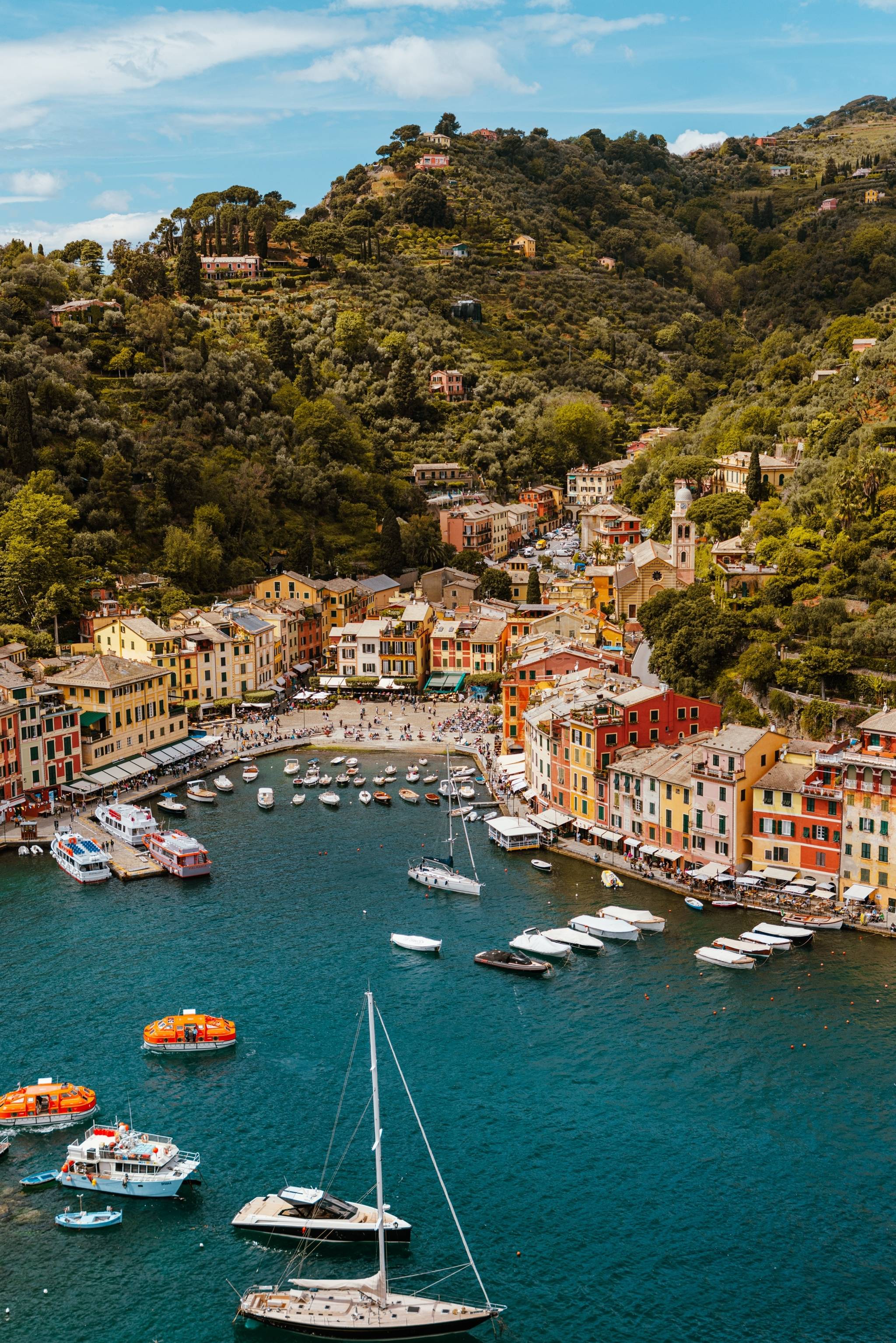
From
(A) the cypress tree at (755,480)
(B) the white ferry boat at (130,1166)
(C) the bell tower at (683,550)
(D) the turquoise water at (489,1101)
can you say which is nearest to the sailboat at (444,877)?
(D) the turquoise water at (489,1101)

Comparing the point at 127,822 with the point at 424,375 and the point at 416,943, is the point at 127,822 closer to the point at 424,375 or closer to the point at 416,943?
the point at 416,943

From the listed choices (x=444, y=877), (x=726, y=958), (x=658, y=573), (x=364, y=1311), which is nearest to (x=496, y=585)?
(x=658, y=573)

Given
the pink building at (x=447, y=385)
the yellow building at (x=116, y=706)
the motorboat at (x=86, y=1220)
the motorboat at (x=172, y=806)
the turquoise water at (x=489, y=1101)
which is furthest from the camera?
the pink building at (x=447, y=385)

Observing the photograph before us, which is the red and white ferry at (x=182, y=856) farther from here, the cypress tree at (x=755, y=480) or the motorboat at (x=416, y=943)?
the cypress tree at (x=755, y=480)

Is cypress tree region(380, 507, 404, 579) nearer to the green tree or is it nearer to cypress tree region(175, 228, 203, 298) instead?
the green tree

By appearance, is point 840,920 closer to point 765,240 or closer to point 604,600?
point 604,600

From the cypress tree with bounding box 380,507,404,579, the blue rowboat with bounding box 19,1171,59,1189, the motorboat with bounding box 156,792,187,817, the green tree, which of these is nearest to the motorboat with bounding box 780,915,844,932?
the blue rowboat with bounding box 19,1171,59,1189
